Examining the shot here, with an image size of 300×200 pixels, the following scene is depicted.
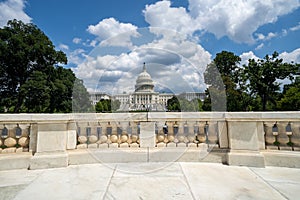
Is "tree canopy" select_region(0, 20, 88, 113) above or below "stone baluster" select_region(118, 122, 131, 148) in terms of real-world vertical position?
above

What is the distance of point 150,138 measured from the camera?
3.61 m

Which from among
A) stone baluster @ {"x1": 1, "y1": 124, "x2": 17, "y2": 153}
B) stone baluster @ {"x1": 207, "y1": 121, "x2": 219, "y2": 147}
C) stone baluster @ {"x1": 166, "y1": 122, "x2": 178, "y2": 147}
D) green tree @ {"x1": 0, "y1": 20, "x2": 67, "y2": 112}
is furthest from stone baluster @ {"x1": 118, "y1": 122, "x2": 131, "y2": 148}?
green tree @ {"x1": 0, "y1": 20, "x2": 67, "y2": 112}

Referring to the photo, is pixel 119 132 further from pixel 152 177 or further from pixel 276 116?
pixel 276 116

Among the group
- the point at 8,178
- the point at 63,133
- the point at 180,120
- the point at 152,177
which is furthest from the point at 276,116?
the point at 8,178

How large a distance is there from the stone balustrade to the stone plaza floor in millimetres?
180

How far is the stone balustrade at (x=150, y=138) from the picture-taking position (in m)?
3.30

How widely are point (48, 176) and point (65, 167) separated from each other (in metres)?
0.41

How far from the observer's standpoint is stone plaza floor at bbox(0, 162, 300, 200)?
2.30 meters

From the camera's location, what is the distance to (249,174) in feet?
9.72

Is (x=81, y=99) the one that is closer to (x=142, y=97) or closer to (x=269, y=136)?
(x=142, y=97)

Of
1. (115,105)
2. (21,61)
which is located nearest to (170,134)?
(115,105)

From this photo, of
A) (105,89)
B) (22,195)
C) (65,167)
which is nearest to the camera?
(22,195)

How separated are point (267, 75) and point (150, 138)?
27.1 metres

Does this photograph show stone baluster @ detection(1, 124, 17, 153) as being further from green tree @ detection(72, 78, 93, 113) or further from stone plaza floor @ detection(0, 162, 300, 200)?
green tree @ detection(72, 78, 93, 113)
